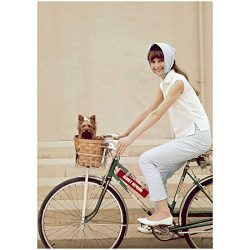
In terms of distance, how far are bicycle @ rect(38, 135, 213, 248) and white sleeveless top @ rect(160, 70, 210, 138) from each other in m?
0.26

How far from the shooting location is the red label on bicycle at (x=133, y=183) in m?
3.83

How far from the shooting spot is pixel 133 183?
3.84 m

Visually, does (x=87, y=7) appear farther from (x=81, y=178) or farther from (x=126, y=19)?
(x=81, y=178)

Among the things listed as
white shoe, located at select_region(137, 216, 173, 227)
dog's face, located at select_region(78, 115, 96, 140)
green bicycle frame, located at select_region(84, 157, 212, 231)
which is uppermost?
dog's face, located at select_region(78, 115, 96, 140)

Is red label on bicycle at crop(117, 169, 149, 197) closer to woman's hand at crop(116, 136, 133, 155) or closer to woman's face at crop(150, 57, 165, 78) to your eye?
woman's hand at crop(116, 136, 133, 155)

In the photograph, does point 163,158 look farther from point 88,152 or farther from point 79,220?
point 79,220

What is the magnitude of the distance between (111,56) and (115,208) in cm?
213

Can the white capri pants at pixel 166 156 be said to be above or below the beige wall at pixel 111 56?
below

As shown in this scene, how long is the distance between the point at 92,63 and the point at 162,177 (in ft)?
6.70

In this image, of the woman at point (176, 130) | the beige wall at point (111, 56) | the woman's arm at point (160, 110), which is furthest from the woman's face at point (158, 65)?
the beige wall at point (111, 56)

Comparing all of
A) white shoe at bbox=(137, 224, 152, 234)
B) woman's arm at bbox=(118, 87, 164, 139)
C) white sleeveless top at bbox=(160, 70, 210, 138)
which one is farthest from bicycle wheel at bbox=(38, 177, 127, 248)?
white sleeveless top at bbox=(160, 70, 210, 138)

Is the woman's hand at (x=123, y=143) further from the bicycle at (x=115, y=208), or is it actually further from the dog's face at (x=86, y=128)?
the dog's face at (x=86, y=128)

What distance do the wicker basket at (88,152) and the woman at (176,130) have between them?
0.17 m

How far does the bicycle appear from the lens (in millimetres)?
3791
